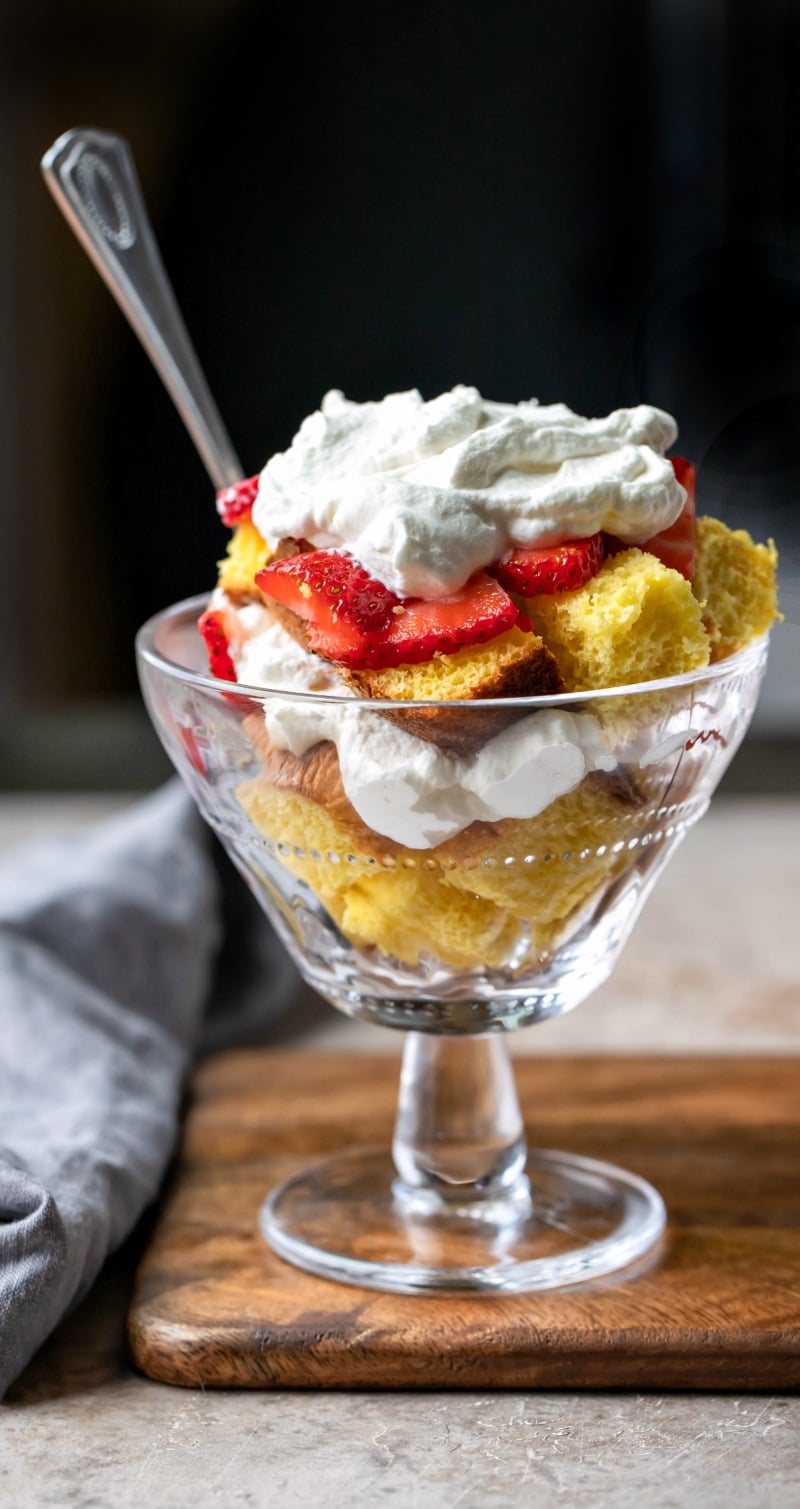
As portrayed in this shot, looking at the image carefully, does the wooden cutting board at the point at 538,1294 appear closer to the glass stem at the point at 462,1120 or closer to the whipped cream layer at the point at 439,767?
the glass stem at the point at 462,1120

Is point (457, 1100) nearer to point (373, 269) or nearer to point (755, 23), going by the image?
point (373, 269)

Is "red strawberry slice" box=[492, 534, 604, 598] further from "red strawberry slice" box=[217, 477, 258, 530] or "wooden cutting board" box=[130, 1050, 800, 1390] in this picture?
"wooden cutting board" box=[130, 1050, 800, 1390]

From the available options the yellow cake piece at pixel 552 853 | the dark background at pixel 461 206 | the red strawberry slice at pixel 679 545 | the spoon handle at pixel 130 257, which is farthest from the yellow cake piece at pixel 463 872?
the dark background at pixel 461 206

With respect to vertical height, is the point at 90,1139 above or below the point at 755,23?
below

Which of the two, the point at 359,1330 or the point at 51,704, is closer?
the point at 359,1330

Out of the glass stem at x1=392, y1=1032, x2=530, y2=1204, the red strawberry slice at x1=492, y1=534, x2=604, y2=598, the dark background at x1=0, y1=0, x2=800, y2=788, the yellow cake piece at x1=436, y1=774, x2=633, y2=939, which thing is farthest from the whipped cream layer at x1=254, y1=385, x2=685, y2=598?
the dark background at x1=0, y1=0, x2=800, y2=788

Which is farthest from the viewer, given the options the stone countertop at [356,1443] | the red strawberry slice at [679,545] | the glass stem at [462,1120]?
the glass stem at [462,1120]

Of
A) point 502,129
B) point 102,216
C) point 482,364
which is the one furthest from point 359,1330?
point 502,129
